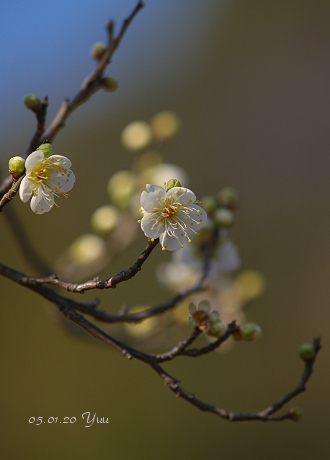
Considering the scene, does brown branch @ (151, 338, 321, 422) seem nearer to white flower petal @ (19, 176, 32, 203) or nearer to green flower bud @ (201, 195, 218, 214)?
white flower petal @ (19, 176, 32, 203)

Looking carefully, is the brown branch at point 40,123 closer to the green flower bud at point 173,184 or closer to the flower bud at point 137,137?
the green flower bud at point 173,184

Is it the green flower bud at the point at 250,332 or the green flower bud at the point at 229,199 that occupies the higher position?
the green flower bud at the point at 229,199

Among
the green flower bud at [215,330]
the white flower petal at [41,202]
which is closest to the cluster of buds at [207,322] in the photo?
the green flower bud at [215,330]

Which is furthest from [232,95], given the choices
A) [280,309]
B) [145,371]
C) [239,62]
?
[145,371]

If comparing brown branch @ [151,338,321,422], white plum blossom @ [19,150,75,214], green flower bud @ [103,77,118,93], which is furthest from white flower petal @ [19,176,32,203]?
green flower bud @ [103,77,118,93]

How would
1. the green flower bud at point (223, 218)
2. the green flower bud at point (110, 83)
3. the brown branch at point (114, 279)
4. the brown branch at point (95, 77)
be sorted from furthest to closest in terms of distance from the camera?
the green flower bud at point (223, 218) → the green flower bud at point (110, 83) → the brown branch at point (95, 77) → the brown branch at point (114, 279)

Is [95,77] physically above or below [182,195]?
above

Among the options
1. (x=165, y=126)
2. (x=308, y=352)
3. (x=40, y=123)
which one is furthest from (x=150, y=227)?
(x=165, y=126)

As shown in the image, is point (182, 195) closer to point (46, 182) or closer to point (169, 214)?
point (169, 214)
